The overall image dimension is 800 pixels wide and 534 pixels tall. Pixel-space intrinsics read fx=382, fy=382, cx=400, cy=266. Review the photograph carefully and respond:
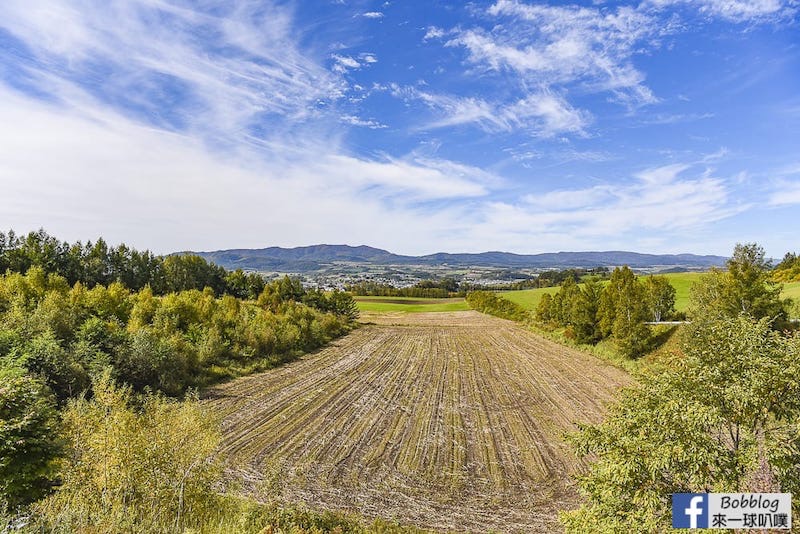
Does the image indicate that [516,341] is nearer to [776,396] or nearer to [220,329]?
A: [220,329]

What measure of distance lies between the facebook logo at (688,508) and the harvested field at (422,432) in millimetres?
2337

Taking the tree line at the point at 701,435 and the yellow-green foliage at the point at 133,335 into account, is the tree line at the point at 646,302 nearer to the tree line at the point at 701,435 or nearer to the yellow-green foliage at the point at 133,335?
the tree line at the point at 701,435

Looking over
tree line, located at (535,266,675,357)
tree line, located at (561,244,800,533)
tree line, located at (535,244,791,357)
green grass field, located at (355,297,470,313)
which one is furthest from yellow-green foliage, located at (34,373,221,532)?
green grass field, located at (355,297,470,313)

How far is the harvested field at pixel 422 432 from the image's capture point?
12578mm

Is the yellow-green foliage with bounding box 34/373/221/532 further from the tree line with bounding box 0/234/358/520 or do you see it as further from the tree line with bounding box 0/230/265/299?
the tree line with bounding box 0/230/265/299

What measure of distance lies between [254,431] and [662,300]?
4201cm

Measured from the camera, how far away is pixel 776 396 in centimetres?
730

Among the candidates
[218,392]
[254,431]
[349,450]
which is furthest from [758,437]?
[218,392]

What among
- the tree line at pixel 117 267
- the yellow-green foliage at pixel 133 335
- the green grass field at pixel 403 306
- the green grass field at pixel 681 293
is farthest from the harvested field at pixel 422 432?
the green grass field at pixel 403 306

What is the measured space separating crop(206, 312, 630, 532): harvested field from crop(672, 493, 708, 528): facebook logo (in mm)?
2337

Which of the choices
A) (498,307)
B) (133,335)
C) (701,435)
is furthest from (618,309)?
(498,307)

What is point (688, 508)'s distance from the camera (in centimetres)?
703

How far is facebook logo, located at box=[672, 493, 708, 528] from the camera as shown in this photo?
694cm

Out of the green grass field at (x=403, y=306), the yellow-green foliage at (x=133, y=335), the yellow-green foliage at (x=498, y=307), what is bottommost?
the green grass field at (x=403, y=306)
